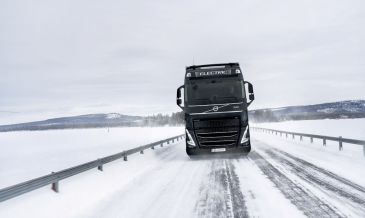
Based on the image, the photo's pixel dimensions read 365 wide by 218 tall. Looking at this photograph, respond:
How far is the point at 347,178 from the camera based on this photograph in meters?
6.94

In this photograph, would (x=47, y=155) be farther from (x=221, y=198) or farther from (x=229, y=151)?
(x=221, y=198)

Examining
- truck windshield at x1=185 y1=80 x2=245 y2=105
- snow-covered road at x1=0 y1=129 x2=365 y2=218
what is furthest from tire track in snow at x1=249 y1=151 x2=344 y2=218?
truck windshield at x1=185 y1=80 x2=245 y2=105

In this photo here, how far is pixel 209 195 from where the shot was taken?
586 centimetres

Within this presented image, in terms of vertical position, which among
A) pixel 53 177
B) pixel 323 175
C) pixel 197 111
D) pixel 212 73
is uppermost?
pixel 212 73

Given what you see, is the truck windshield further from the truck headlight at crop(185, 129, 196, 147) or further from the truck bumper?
the truck bumper

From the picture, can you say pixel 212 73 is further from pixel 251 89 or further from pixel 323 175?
pixel 323 175

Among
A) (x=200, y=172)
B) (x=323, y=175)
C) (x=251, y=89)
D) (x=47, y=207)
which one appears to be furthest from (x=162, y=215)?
(x=251, y=89)

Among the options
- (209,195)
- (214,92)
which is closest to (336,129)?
(214,92)

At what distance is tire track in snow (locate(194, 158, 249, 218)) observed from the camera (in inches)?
184

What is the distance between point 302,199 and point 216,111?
5740 millimetres

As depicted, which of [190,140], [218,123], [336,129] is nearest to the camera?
[218,123]

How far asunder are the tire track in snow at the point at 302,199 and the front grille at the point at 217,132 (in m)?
3.02

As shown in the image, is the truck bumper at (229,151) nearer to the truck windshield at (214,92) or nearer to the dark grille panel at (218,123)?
the dark grille panel at (218,123)

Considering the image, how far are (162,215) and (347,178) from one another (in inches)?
202
